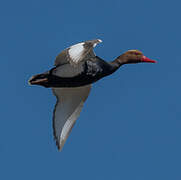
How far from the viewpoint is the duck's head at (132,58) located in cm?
1722

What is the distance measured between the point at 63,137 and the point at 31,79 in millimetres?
1793

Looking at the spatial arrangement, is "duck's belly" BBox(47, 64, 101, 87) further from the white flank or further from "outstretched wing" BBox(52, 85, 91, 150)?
the white flank

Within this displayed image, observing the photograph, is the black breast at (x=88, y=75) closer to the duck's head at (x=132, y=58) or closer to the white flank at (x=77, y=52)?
the duck's head at (x=132, y=58)

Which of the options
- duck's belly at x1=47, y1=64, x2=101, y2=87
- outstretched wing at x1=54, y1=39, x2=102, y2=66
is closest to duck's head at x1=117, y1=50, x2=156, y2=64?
duck's belly at x1=47, y1=64, x2=101, y2=87

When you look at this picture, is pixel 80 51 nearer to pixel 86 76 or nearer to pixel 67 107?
pixel 86 76

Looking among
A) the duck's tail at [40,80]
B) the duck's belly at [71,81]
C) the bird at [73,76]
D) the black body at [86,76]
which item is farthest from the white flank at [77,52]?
the duck's tail at [40,80]

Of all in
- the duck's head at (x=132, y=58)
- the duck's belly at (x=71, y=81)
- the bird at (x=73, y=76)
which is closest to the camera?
the bird at (x=73, y=76)

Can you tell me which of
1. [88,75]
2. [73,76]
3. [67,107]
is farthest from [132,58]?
[67,107]

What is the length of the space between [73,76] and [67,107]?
1.45 meters

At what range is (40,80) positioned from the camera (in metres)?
16.8

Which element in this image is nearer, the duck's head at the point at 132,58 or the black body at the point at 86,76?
the black body at the point at 86,76

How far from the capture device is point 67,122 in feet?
58.0

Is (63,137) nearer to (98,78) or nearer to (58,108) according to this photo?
(58,108)

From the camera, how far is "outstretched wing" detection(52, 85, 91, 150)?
17562 millimetres
